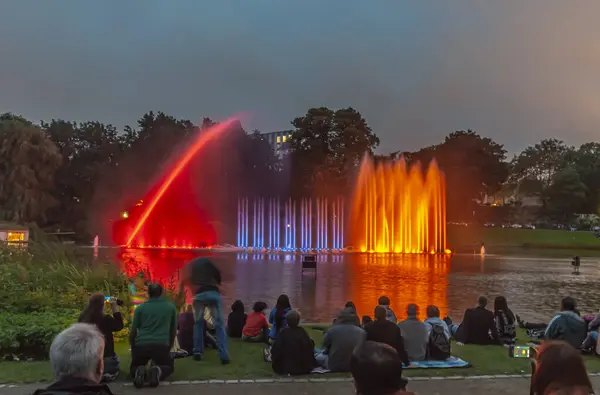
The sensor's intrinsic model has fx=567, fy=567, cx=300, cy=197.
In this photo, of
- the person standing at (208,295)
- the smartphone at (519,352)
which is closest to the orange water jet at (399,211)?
the smartphone at (519,352)

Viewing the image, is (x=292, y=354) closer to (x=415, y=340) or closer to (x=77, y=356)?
(x=415, y=340)

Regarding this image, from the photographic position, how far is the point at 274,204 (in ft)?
251

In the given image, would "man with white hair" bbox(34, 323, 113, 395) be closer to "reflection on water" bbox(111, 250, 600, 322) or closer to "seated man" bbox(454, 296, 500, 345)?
"seated man" bbox(454, 296, 500, 345)

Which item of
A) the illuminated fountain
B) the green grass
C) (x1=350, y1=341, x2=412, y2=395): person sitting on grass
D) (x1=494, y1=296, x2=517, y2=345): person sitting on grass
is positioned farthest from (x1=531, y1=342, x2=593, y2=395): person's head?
the green grass

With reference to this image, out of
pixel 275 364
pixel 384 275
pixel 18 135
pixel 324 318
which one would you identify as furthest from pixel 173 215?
pixel 275 364

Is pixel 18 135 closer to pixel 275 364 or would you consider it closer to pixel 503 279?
pixel 503 279

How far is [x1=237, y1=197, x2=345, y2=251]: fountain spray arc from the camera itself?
230 ft

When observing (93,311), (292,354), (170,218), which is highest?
(170,218)

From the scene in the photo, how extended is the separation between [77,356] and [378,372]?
1.96m

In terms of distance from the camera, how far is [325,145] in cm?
8950

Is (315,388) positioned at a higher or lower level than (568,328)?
lower

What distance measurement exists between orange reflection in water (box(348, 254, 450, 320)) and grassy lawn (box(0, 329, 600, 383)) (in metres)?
6.23

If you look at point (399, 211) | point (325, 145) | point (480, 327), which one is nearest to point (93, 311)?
point (480, 327)

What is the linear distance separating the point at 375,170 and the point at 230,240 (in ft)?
70.6
